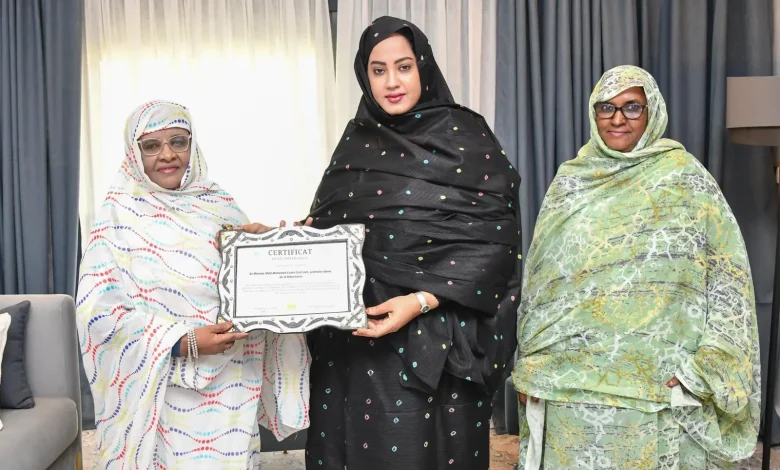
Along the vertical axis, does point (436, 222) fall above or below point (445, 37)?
below

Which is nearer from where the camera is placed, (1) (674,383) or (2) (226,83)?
(1) (674,383)

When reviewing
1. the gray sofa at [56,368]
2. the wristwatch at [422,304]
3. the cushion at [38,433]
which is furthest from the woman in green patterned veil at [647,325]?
the gray sofa at [56,368]

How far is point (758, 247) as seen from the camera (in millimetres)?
3146

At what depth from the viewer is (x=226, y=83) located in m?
3.40

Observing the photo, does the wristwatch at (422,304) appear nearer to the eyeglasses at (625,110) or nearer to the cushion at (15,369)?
the eyeglasses at (625,110)

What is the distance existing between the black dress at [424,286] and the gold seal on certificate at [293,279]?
0.34 ft

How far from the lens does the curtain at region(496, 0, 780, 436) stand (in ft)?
10.2

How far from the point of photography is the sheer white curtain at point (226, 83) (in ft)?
11.0

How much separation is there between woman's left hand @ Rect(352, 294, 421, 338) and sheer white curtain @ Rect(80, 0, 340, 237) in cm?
186

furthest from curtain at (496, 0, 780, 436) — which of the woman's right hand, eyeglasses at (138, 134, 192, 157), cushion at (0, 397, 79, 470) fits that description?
cushion at (0, 397, 79, 470)

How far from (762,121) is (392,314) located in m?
1.81

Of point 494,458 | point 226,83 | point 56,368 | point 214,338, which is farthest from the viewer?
point 226,83

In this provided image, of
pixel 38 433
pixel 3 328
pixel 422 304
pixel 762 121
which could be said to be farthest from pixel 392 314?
pixel 762 121

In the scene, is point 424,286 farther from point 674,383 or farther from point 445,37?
point 445,37
